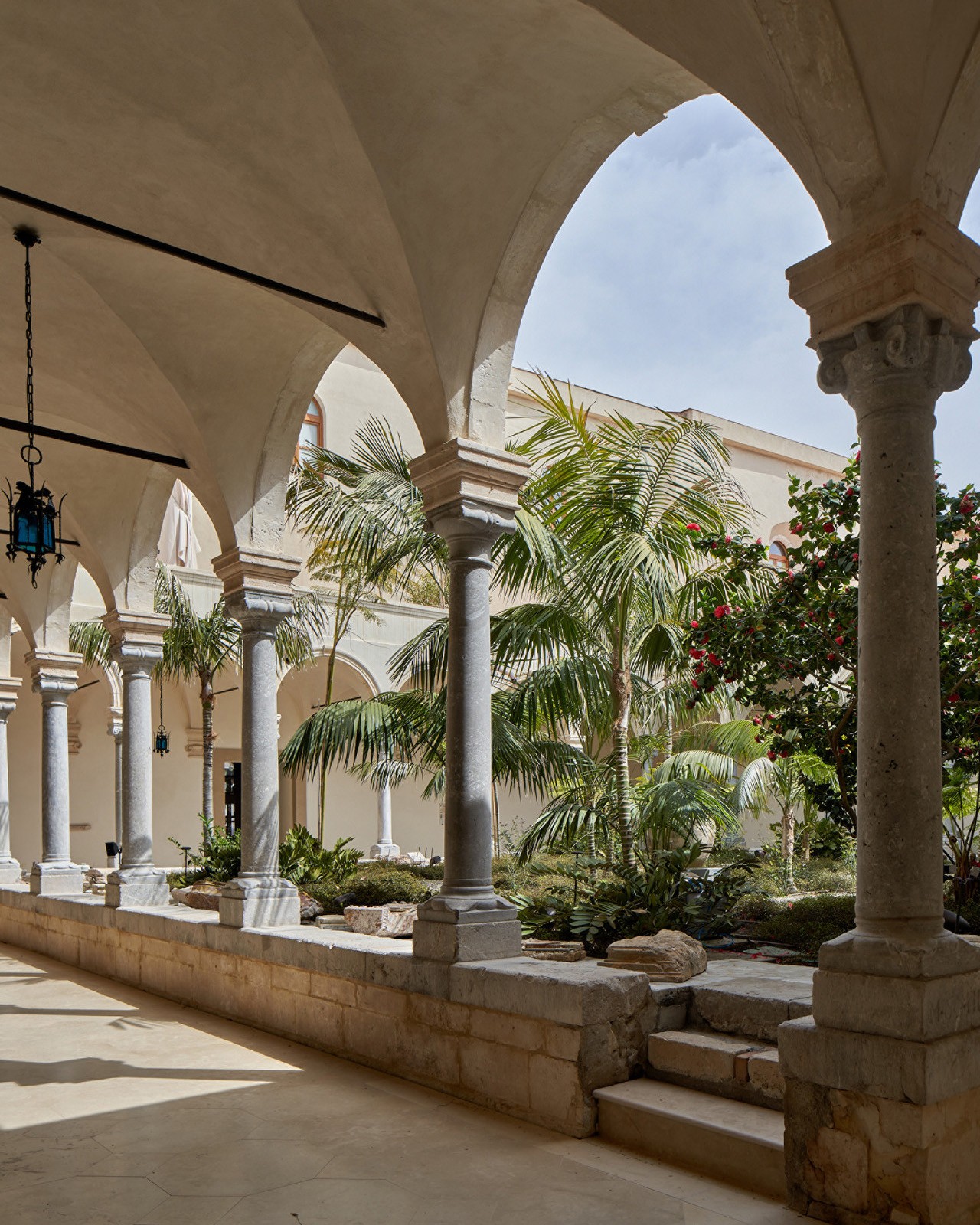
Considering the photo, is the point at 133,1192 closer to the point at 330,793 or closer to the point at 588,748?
the point at 588,748

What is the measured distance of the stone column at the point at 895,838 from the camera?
3.23m

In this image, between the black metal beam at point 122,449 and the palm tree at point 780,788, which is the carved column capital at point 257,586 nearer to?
the black metal beam at point 122,449

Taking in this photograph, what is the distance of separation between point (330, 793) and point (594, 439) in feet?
48.4

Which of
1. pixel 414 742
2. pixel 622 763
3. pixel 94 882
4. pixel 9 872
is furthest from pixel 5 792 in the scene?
pixel 622 763

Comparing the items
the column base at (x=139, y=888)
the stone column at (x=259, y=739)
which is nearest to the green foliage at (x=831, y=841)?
the stone column at (x=259, y=739)

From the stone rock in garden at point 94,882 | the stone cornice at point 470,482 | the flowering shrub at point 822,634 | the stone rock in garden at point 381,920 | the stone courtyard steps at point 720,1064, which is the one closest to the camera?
the stone courtyard steps at point 720,1064

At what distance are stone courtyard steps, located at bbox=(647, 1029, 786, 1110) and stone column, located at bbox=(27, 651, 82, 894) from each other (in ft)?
27.1

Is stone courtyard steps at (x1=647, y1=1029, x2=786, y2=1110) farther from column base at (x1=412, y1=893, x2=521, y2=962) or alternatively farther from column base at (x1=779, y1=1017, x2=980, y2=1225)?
column base at (x1=412, y1=893, x2=521, y2=962)

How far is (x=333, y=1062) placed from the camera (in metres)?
5.76

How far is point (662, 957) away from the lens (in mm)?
4891

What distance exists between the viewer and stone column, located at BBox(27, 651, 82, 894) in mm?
11281

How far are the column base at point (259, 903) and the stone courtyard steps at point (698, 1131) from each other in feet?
10.5

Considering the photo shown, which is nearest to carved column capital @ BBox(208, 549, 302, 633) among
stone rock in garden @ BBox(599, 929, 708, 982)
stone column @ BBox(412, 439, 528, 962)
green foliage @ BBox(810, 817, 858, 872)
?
stone column @ BBox(412, 439, 528, 962)

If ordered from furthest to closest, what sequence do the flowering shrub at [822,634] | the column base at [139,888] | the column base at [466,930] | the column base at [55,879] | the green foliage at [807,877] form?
the column base at [55,879] → the green foliage at [807,877] → the column base at [139,888] → the flowering shrub at [822,634] → the column base at [466,930]
